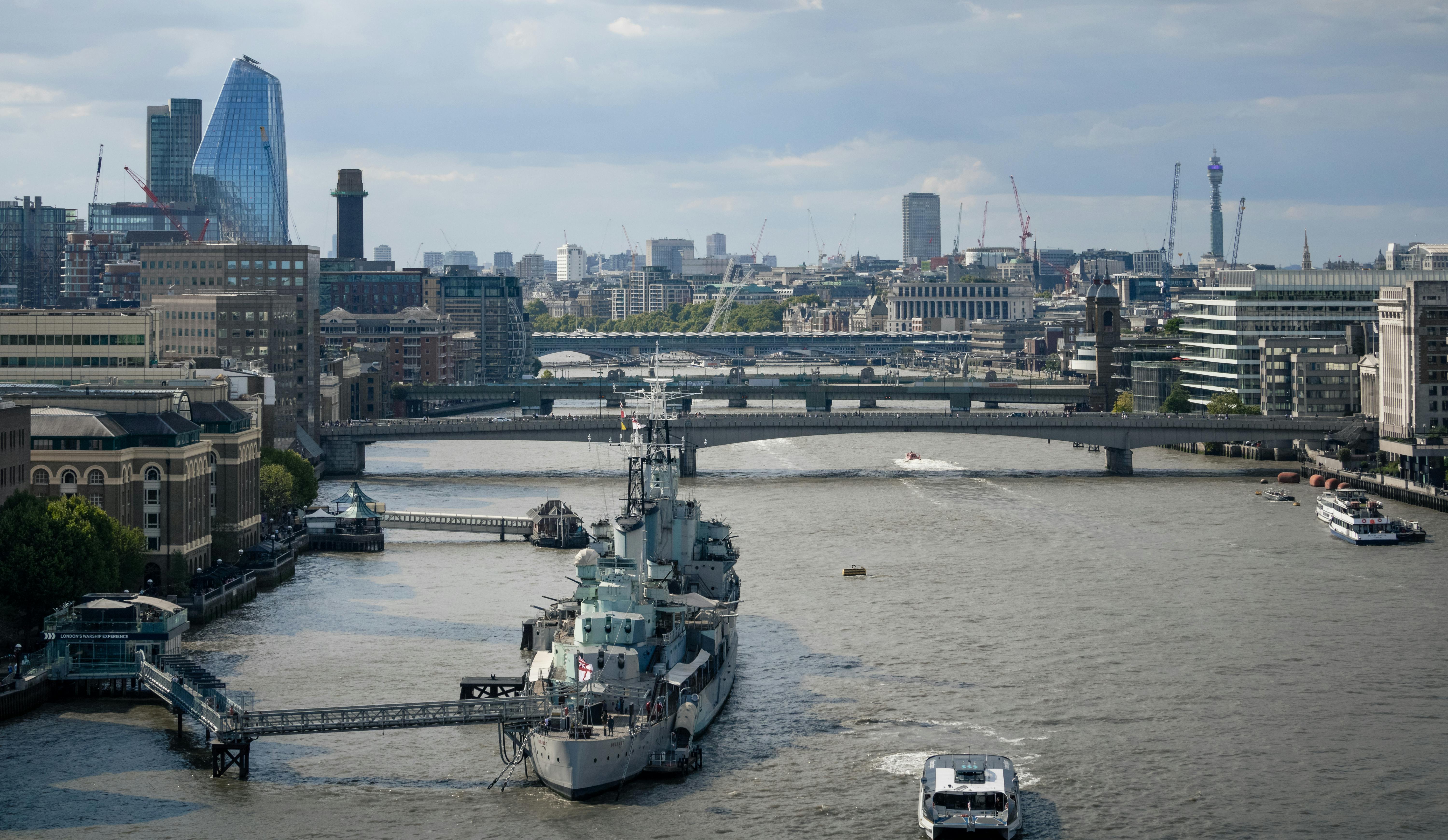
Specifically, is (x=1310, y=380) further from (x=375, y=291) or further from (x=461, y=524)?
(x=375, y=291)

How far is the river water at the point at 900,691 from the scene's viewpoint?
32.1 meters

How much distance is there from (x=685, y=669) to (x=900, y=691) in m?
5.85

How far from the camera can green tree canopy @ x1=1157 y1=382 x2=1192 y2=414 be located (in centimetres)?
11225

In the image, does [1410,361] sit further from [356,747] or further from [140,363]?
[356,747]

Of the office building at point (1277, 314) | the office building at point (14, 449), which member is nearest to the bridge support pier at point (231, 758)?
the office building at point (14, 449)

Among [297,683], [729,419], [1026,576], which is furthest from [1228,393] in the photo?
[297,683]

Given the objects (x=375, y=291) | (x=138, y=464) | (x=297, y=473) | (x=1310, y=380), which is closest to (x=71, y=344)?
(x=297, y=473)

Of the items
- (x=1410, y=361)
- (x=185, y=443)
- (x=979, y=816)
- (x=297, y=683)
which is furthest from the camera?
(x=1410, y=361)

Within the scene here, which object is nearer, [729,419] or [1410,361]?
[1410,361]

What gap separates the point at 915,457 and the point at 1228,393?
21072mm

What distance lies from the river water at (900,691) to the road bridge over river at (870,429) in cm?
1741

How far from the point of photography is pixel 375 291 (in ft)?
644

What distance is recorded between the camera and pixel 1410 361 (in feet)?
276

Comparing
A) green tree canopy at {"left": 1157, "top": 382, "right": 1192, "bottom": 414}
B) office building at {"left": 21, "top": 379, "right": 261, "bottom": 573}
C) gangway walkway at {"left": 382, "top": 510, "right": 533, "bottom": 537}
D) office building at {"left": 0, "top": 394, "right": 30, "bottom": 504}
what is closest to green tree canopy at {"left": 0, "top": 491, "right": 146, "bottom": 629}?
office building at {"left": 0, "top": 394, "right": 30, "bottom": 504}
